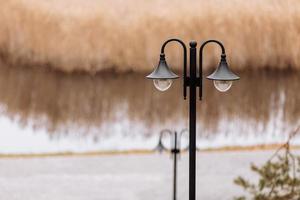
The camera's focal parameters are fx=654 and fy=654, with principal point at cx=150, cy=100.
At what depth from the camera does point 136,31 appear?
714cm

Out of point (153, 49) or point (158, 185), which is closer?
point (158, 185)

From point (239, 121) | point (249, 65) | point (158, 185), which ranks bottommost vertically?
point (158, 185)

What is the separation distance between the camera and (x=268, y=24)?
7246mm

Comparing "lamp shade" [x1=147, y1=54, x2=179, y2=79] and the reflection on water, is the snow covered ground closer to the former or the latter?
the reflection on water

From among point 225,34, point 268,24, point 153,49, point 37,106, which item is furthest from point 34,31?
point 268,24

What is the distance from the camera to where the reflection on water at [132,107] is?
6977mm

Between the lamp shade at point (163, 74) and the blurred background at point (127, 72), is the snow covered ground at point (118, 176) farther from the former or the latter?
the lamp shade at point (163, 74)

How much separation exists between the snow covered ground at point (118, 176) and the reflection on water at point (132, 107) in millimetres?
240

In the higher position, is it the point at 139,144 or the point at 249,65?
the point at 249,65

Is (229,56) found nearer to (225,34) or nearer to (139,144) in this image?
(225,34)

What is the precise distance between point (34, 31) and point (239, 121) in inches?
95.9

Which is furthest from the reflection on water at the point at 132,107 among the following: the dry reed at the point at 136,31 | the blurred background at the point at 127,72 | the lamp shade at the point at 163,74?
the lamp shade at the point at 163,74

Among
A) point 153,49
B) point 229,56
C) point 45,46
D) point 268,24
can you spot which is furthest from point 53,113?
point 268,24

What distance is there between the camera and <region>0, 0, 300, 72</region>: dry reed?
6.99 metres
